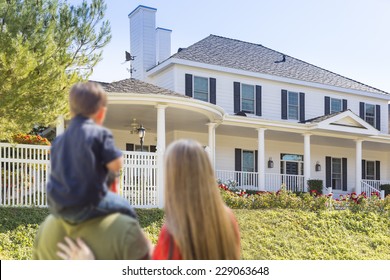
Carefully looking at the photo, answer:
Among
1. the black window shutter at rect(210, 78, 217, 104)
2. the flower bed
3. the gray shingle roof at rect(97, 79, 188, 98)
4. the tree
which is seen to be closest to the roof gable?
the black window shutter at rect(210, 78, 217, 104)

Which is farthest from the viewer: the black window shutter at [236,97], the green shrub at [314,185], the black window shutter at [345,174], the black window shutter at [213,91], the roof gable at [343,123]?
the black window shutter at [345,174]

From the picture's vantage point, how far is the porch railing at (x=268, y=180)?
53.1 feet

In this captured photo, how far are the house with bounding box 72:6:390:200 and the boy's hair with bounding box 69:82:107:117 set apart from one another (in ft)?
35.9

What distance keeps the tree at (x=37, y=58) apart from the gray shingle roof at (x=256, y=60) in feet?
23.5

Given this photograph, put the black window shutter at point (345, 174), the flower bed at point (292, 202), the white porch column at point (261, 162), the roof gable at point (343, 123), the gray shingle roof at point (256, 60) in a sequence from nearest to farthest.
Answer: the flower bed at point (292, 202) < the white porch column at point (261, 162) < the roof gable at point (343, 123) < the gray shingle roof at point (256, 60) < the black window shutter at point (345, 174)

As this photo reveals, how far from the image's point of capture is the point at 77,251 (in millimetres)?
1985

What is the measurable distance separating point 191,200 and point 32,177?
853 cm

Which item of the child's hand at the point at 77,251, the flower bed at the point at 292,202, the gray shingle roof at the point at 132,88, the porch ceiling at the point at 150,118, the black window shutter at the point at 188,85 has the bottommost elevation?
the flower bed at the point at 292,202

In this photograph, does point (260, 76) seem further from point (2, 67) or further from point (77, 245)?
point (77, 245)

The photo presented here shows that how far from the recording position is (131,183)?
10570mm

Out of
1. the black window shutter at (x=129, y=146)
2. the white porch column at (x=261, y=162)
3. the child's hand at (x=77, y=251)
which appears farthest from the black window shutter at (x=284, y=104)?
the child's hand at (x=77, y=251)

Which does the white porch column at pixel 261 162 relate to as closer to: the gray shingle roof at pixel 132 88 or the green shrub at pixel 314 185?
the green shrub at pixel 314 185
